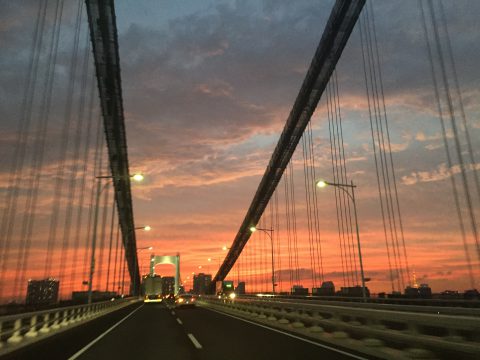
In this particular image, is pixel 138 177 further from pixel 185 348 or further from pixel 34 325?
pixel 185 348

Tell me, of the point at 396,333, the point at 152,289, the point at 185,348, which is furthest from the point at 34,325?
the point at 152,289

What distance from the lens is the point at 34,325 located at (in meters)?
13.7

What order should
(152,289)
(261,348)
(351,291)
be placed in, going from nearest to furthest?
1. (261,348)
2. (351,291)
3. (152,289)

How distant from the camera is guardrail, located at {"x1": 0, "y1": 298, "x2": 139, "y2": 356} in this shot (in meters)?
11.5

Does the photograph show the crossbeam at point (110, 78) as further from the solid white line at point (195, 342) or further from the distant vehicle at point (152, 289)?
the distant vehicle at point (152, 289)

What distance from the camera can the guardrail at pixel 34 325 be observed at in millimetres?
11500

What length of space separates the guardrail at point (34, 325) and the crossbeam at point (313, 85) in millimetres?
30748

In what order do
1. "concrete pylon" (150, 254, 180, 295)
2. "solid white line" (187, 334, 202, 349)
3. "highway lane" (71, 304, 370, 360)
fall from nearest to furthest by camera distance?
"highway lane" (71, 304, 370, 360), "solid white line" (187, 334, 202, 349), "concrete pylon" (150, 254, 180, 295)

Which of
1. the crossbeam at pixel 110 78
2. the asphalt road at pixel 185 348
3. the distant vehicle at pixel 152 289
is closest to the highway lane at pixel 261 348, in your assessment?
the asphalt road at pixel 185 348

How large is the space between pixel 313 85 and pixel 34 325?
3912 cm

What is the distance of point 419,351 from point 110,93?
145ft

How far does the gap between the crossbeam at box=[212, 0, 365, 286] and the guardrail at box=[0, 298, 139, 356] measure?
30748 millimetres

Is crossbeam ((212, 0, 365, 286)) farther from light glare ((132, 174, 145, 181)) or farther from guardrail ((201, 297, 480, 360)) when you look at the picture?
guardrail ((201, 297, 480, 360))

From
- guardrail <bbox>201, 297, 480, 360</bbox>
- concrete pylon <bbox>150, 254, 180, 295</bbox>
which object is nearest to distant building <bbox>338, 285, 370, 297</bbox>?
guardrail <bbox>201, 297, 480, 360</bbox>
